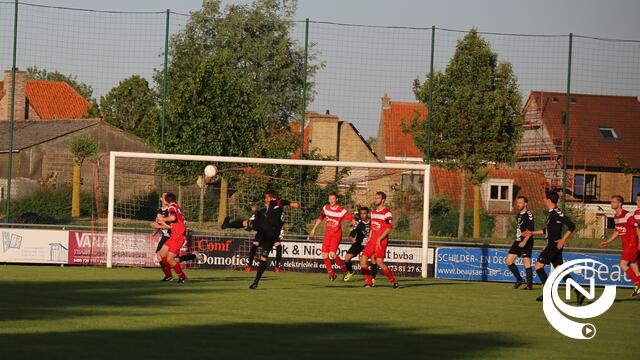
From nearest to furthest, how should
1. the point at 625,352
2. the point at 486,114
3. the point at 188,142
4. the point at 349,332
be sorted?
the point at 625,352 → the point at 349,332 → the point at 188,142 → the point at 486,114

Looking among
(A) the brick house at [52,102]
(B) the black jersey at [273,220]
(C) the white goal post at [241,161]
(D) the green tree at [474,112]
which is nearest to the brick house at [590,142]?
(D) the green tree at [474,112]

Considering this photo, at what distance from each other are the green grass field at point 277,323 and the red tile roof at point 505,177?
34504 millimetres

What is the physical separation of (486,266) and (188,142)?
42.3ft

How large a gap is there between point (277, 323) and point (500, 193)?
5585cm

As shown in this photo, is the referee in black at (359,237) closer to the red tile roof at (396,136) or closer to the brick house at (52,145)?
the brick house at (52,145)

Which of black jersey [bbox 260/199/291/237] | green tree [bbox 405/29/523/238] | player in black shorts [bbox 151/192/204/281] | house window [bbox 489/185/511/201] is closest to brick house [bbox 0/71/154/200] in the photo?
green tree [bbox 405/29/523/238]

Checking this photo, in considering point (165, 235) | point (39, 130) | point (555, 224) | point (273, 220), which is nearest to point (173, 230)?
point (273, 220)

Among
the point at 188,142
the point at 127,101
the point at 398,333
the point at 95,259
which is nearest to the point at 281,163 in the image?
the point at 95,259

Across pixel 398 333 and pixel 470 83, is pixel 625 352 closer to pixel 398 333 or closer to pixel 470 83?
pixel 398 333

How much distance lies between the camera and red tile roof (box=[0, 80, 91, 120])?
287 feet

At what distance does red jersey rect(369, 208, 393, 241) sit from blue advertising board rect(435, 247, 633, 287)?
5328 millimetres

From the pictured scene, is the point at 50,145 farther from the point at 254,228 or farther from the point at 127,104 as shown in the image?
the point at 254,228

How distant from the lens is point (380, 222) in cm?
2311

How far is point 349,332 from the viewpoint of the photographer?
13.4 meters
